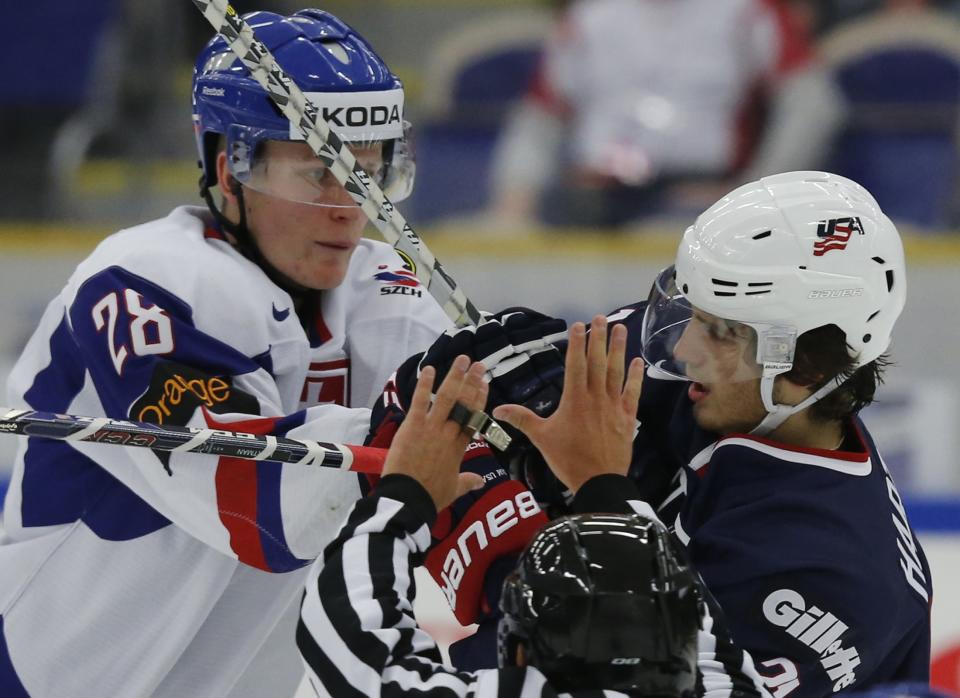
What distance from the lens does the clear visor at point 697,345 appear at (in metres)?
2.14

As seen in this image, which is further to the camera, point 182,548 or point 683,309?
point 182,548

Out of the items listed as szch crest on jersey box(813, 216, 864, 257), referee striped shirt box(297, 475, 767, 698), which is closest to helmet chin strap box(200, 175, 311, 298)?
referee striped shirt box(297, 475, 767, 698)

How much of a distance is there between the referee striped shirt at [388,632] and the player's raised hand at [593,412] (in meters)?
0.20

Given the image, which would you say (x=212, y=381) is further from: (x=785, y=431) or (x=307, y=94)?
(x=785, y=431)

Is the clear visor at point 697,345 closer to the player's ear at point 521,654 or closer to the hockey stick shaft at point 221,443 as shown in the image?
the hockey stick shaft at point 221,443

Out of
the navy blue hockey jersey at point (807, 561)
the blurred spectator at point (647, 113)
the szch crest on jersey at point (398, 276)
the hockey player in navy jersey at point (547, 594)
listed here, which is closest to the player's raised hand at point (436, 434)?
the hockey player in navy jersey at point (547, 594)

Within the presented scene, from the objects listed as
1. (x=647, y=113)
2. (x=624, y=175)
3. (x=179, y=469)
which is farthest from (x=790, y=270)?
(x=647, y=113)

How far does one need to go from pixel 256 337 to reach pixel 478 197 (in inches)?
131

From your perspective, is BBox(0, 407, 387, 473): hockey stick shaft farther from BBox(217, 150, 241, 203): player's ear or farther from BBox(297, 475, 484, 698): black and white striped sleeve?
BBox(217, 150, 241, 203): player's ear

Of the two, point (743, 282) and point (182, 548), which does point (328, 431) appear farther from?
point (743, 282)

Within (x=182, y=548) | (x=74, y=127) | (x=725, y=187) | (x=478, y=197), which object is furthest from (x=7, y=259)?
(x=182, y=548)

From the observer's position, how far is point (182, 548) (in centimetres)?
239

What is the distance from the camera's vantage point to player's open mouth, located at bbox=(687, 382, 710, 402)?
221 cm

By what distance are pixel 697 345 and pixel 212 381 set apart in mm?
662
